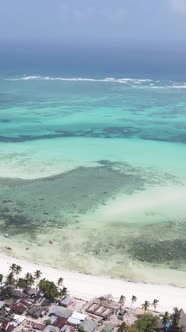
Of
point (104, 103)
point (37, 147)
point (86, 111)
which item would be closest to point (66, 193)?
point (37, 147)

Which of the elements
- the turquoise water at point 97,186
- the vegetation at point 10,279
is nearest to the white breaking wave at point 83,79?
the turquoise water at point 97,186

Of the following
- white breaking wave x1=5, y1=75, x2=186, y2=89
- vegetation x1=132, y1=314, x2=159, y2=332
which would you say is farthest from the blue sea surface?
→ white breaking wave x1=5, y1=75, x2=186, y2=89

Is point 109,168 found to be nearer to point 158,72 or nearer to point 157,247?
point 157,247

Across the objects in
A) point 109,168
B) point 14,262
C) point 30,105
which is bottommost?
point 14,262

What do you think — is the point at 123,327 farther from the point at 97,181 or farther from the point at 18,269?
the point at 97,181

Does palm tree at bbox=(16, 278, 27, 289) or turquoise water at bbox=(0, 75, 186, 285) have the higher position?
turquoise water at bbox=(0, 75, 186, 285)

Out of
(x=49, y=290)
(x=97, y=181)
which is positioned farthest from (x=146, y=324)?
(x=97, y=181)

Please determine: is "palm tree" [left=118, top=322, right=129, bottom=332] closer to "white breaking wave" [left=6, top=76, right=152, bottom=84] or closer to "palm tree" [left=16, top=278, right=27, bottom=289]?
"palm tree" [left=16, top=278, right=27, bottom=289]

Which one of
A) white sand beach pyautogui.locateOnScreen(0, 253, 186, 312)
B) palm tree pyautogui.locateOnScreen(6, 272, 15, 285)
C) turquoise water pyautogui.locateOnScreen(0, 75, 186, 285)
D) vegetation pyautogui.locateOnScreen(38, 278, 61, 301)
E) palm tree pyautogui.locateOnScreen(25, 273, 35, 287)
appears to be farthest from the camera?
turquoise water pyautogui.locateOnScreen(0, 75, 186, 285)
